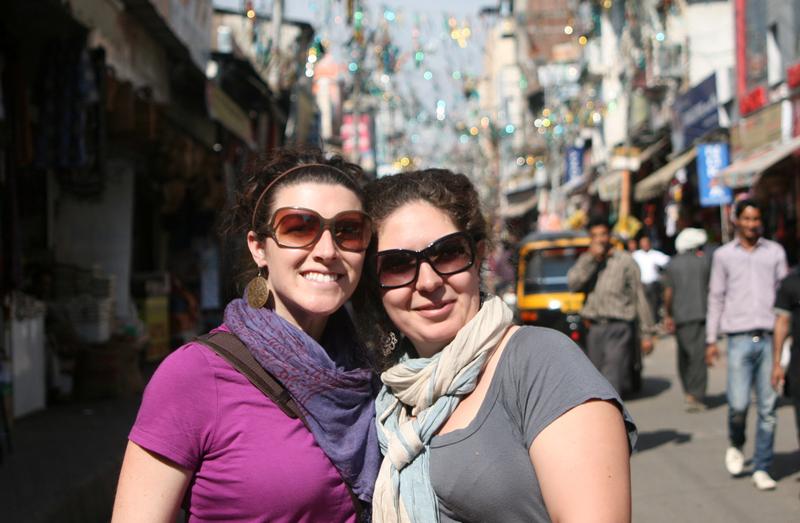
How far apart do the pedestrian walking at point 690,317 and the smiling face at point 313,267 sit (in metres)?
8.97

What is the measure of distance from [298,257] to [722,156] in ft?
60.9

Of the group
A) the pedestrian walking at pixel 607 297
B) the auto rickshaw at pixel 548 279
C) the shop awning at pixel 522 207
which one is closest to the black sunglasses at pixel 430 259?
the pedestrian walking at pixel 607 297

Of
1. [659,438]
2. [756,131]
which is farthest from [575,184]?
[659,438]

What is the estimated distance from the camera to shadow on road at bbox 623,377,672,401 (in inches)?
484

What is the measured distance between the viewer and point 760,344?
24.6ft

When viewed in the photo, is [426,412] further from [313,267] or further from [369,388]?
[313,267]

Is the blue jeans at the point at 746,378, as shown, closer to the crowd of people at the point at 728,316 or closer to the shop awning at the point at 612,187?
the crowd of people at the point at 728,316

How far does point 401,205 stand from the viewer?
264 centimetres

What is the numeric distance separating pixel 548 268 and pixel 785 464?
7023 millimetres

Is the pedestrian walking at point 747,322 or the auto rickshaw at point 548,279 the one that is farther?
the auto rickshaw at point 548,279

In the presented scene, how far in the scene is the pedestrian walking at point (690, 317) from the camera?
36.1ft

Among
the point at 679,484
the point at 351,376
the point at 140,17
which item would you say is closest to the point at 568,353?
the point at 351,376

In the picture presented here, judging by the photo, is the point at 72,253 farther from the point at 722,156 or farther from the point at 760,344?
the point at 722,156

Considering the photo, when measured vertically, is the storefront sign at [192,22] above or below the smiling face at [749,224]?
above
